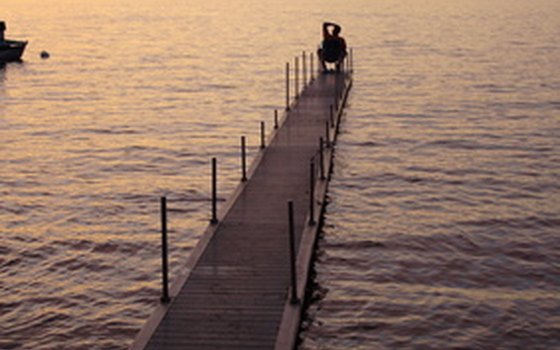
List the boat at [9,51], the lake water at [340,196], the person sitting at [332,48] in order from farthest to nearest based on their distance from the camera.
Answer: the boat at [9,51], the person sitting at [332,48], the lake water at [340,196]

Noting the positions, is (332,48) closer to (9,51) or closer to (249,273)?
(9,51)

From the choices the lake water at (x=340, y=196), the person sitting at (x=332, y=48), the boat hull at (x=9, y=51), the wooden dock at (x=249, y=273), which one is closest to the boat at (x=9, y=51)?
the boat hull at (x=9, y=51)

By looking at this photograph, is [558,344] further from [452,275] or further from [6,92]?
[6,92]

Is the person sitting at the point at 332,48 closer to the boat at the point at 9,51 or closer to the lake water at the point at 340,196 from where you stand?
the lake water at the point at 340,196

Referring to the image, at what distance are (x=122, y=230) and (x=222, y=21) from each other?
91.2m

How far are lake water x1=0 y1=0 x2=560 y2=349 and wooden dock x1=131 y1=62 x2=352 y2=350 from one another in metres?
1.05

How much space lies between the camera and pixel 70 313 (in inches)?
623

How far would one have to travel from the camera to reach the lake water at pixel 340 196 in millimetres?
15609

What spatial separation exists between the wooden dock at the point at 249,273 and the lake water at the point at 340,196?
1.05 metres

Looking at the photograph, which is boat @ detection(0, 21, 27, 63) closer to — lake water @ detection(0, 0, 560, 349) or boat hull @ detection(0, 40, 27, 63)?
boat hull @ detection(0, 40, 27, 63)

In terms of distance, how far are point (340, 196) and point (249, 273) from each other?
9.03m

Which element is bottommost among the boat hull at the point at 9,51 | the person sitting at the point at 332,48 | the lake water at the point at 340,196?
the lake water at the point at 340,196

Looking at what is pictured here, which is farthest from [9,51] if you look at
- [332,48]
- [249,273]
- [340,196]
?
[249,273]

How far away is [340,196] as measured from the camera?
929 inches
